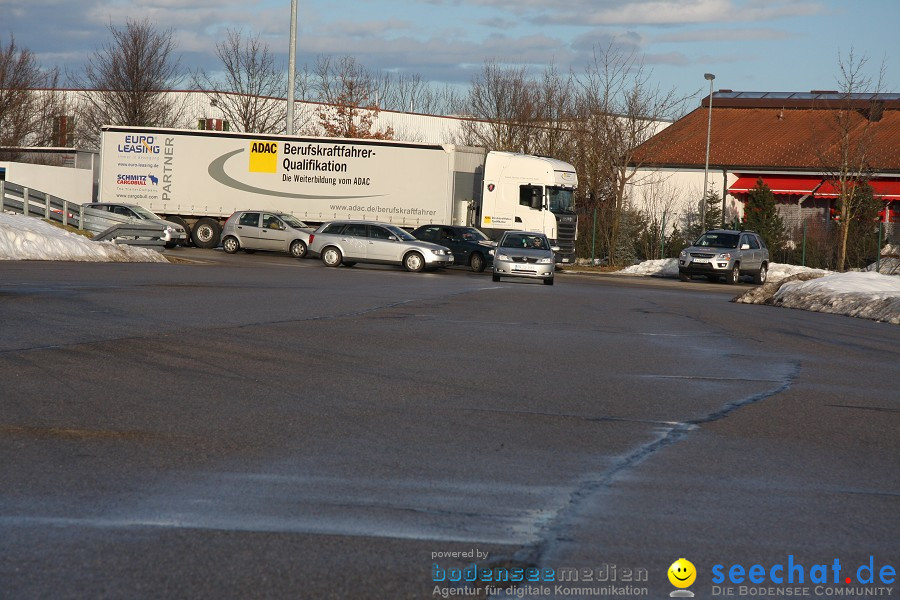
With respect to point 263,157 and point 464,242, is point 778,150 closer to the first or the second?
point 464,242

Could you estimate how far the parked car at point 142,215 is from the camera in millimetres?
38656

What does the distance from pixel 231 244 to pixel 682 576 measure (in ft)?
119

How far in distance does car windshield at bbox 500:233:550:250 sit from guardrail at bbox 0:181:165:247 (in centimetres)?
1134

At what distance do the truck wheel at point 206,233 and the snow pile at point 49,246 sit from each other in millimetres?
10931

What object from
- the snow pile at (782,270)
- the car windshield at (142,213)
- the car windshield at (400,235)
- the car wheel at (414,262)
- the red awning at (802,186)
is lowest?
the car wheel at (414,262)

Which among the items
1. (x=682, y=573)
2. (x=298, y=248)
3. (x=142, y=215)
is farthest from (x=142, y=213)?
(x=682, y=573)

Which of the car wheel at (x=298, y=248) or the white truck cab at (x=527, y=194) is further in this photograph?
the white truck cab at (x=527, y=194)

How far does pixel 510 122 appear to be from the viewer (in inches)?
2290

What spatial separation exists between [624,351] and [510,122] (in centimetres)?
4614

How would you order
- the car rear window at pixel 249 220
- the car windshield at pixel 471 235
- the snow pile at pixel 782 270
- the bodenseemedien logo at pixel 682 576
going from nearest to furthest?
the bodenseemedien logo at pixel 682 576 → the car windshield at pixel 471 235 → the car rear window at pixel 249 220 → the snow pile at pixel 782 270

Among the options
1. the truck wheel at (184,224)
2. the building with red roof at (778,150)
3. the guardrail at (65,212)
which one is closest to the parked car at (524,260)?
the guardrail at (65,212)

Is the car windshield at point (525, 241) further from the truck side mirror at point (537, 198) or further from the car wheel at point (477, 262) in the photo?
the truck side mirror at point (537, 198)

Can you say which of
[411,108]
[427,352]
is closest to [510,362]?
[427,352]

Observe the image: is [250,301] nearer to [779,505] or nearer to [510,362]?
[510,362]
